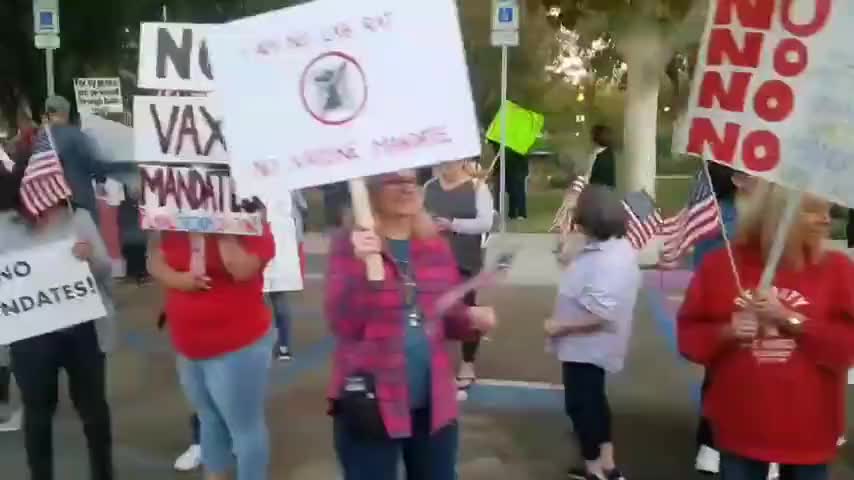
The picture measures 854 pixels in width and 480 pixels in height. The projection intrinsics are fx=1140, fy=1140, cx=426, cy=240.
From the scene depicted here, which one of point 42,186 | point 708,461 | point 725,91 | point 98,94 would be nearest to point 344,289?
point 725,91

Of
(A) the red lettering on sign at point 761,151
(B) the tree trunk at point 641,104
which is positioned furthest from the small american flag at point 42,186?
(B) the tree trunk at point 641,104

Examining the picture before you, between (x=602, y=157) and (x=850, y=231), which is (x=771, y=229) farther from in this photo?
(x=850, y=231)

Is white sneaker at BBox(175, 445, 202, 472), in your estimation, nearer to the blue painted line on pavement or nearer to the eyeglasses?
the eyeglasses

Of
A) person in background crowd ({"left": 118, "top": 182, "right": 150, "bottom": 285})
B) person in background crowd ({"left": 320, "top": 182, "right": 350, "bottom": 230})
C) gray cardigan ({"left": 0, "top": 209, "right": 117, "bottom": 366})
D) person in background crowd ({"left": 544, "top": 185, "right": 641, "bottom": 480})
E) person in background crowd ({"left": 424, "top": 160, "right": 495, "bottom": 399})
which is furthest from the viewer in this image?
person in background crowd ({"left": 118, "top": 182, "right": 150, "bottom": 285})

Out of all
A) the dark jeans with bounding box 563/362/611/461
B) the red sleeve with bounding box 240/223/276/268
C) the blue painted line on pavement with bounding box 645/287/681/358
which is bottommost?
the blue painted line on pavement with bounding box 645/287/681/358

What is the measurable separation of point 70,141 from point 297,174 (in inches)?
184

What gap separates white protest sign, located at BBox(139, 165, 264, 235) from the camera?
4.20m

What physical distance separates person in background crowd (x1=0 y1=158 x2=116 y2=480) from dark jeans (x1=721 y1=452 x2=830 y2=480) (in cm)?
270

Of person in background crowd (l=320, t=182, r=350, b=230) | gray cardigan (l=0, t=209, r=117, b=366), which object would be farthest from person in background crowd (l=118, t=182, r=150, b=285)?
gray cardigan (l=0, t=209, r=117, b=366)

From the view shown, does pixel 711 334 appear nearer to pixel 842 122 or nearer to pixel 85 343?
pixel 842 122

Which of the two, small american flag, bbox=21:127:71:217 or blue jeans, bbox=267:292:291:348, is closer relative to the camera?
small american flag, bbox=21:127:71:217

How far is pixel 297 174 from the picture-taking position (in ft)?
11.0

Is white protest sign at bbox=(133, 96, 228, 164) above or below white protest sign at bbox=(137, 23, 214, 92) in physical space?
A: below

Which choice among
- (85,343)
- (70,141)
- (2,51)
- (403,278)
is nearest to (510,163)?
(2,51)
